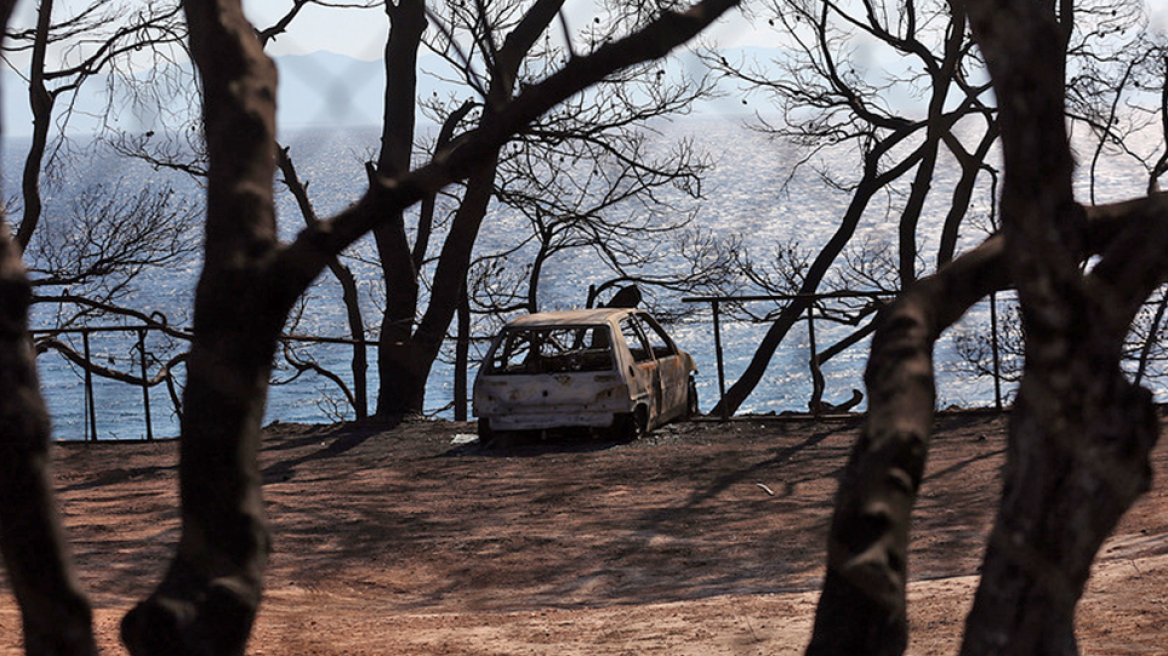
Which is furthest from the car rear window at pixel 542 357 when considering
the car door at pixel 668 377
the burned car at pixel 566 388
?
the car door at pixel 668 377

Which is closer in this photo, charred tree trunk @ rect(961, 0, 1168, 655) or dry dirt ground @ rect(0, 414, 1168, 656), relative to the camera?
charred tree trunk @ rect(961, 0, 1168, 655)

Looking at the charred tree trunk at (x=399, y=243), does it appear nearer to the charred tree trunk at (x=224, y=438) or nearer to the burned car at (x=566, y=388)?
the burned car at (x=566, y=388)

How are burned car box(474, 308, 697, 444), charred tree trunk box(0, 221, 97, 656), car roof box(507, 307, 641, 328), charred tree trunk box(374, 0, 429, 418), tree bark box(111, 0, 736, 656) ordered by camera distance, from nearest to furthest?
tree bark box(111, 0, 736, 656), charred tree trunk box(0, 221, 97, 656), burned car box(474, 308, 697, 444), car roof box(507, 307, 641, 328), charred tree trunk box(374, 0, 429, 418)

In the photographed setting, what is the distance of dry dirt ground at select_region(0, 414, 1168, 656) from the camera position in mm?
6148

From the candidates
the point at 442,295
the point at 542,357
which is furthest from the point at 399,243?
the point at 542,357

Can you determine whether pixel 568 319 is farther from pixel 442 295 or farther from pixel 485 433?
pixel 442 295

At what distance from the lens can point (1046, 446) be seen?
227cm

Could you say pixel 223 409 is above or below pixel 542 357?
below

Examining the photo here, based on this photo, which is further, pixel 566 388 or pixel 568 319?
pixel 568 319

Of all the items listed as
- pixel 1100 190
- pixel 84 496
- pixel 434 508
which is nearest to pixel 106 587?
pixel 434 508

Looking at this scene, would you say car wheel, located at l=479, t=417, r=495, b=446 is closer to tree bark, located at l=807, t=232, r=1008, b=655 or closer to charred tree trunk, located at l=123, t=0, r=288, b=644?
Result: charred tree trunk, located at l=123, t=0, r=288, b=644

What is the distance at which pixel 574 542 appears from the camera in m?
8.80

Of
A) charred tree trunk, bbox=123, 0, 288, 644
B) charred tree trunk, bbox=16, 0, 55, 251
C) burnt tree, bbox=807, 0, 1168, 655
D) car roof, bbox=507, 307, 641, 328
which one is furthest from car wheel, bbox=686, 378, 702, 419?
burnt tree, bbox=807, 0, 1168, 655

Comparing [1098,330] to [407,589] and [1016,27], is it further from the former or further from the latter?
[407,589]
